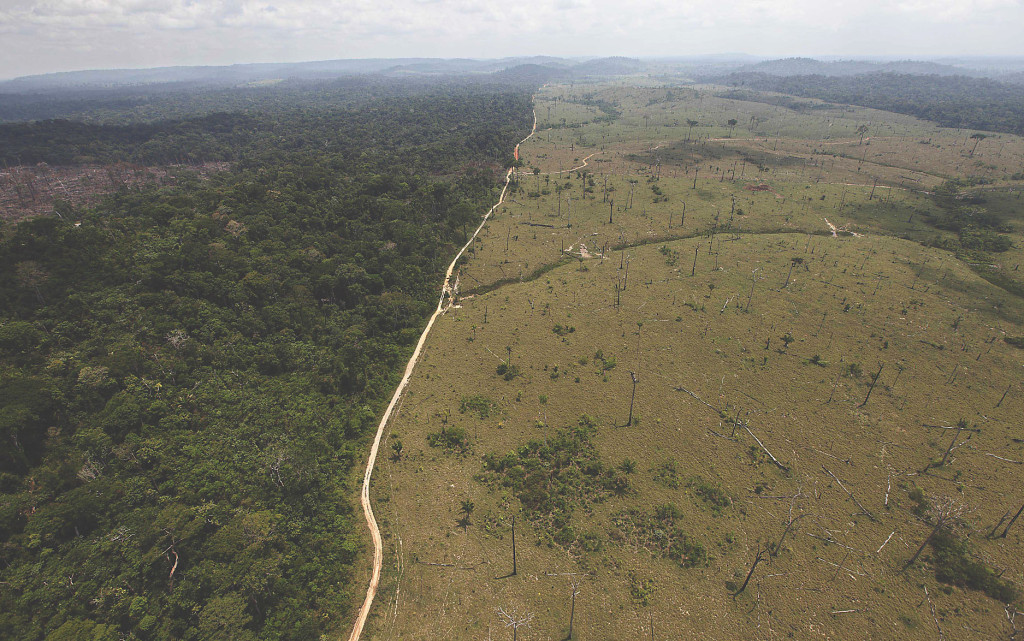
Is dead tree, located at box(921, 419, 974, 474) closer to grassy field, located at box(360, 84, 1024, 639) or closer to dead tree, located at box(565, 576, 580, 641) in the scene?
grassy field, located at box(360, 84, 1024, 639)

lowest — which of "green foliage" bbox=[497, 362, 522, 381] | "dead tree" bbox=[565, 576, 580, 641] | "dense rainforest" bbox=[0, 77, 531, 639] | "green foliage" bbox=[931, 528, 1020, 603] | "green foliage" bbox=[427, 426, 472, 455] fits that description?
"green foliage" bbox=[931, 528, 1020, 603]

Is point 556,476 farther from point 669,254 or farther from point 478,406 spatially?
point 669,254

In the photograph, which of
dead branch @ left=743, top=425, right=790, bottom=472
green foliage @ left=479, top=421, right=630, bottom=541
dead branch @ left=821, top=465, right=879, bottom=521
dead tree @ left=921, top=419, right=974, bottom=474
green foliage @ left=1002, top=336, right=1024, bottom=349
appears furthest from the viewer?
green foliage @ left=1002, top=336, right=1024, bottom=349

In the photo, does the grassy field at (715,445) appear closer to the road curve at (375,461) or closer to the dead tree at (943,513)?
the dead tree at (943,513)

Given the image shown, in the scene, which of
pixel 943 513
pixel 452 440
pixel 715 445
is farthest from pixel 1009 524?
pixel 452 440

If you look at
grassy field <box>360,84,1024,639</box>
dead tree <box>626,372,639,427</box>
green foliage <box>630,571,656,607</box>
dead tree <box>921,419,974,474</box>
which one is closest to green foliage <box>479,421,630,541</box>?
grassy field <box>360,84,1024,639</box>

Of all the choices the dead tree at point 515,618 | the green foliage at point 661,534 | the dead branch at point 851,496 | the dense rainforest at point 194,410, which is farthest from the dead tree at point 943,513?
the dense rainforest at point 194,410
